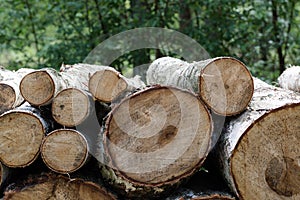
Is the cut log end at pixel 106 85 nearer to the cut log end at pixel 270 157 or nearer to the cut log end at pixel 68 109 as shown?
the cut log end at pixel 68 109

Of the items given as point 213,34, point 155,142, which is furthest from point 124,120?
point 213,34

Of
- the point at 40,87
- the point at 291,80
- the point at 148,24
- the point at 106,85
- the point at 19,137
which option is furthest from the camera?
the point at 148,24

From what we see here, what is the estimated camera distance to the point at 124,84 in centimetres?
244

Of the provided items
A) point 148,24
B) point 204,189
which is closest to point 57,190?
point 204,189

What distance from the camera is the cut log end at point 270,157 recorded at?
1.98m

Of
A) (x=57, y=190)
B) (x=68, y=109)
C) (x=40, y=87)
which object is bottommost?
(x=57, y=190)

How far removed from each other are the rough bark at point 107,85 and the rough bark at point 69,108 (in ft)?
0.55

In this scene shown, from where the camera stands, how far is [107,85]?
2410 mm

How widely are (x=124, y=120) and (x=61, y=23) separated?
12.7ft

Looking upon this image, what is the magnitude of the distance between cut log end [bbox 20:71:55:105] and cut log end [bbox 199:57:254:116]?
85cm

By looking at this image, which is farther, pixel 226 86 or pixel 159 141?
pixel 226 86

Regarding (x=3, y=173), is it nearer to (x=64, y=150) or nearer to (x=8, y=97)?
(x=64, y=150)

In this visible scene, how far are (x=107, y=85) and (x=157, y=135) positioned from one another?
57 cm

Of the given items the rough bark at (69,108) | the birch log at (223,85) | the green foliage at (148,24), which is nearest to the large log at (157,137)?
the birch log at (223,85)
